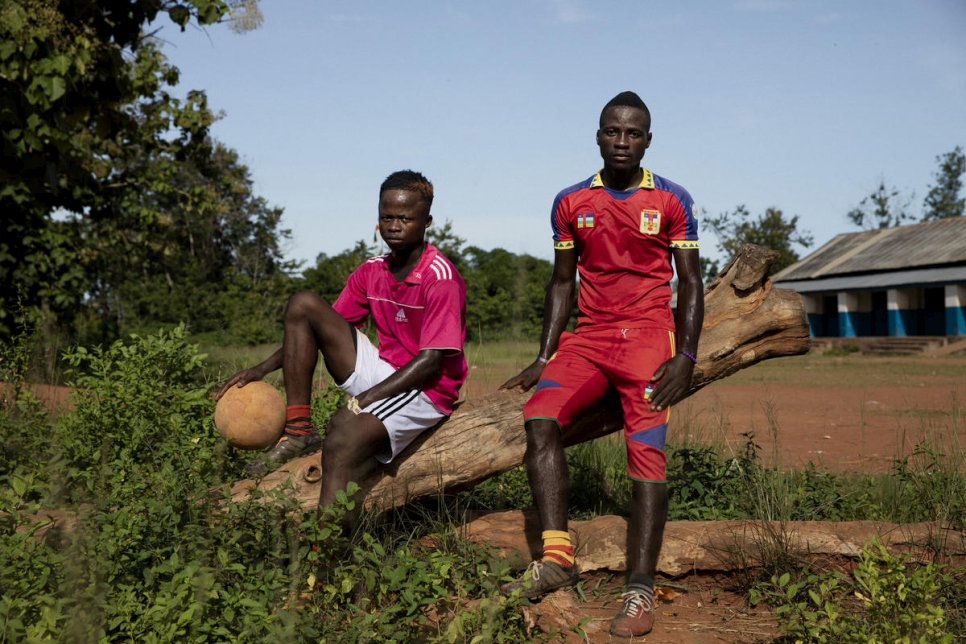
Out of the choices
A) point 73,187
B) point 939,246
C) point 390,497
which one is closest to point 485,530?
point 390,497

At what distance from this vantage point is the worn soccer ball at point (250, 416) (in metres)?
4.11

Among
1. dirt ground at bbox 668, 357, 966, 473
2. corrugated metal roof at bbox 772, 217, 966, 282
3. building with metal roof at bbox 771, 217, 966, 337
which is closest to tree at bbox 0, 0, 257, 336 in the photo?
dirt ground at bbox 668, 357, 966, 473

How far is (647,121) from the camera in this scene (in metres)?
3.92

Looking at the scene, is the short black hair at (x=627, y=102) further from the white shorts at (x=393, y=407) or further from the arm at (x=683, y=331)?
the white shorts at (x=393, y=407)

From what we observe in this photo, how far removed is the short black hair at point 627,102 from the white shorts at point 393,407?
1.58m

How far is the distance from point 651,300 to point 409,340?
118 cm

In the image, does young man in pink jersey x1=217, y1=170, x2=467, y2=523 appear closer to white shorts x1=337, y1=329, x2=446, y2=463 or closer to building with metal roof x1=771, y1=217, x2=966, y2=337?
white shorts x1=337, y1=329, x2=446, y2=463

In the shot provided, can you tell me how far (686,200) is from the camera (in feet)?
13.0

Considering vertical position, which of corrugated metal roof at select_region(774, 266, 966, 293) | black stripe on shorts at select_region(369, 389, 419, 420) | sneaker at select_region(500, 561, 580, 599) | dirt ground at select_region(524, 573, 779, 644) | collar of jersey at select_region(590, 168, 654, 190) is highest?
corrugated metal roof at select_region(774, 266, 966, 293)

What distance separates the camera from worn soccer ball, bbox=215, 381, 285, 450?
4.11 metres

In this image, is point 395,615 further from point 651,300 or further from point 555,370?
point 651,300

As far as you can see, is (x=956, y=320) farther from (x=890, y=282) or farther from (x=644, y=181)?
(x=644, y=181)

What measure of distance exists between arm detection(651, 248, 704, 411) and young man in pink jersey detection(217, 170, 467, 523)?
3.06ft

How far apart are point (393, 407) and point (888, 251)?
111 ft
